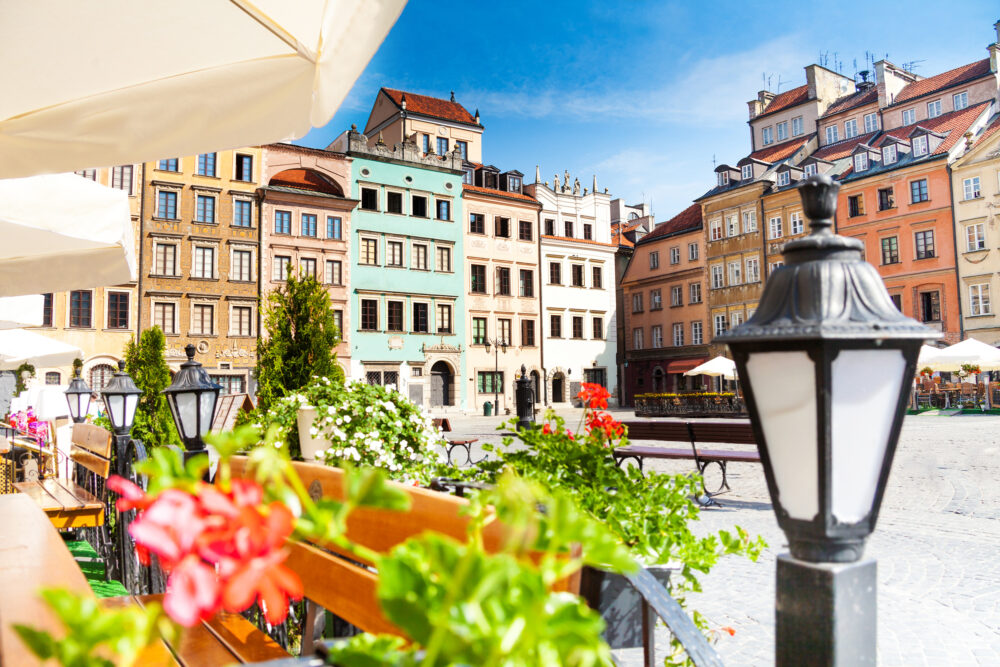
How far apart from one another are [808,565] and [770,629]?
4.01 metres

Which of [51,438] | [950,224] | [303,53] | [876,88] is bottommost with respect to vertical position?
[51,438]

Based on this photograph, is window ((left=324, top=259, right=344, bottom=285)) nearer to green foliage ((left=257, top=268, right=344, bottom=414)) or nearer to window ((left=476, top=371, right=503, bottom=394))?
window ((left=476, top=371, right=503, bottom=394))

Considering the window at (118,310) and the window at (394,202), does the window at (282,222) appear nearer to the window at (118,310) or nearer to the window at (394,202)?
the window at (394,202)

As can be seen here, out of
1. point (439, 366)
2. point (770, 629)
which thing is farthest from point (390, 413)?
point (439, 366)

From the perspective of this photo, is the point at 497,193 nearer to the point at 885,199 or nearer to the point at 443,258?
the point at 443,258

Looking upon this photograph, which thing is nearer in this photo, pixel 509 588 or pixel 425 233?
pixel 509 588

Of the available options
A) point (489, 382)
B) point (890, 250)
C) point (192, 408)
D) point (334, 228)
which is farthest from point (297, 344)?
point (890, 250)

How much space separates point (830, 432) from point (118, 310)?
3490 cm

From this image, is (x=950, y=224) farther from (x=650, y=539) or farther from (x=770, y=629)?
(x=650, y=539)

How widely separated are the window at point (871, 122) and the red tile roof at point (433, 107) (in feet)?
72.5

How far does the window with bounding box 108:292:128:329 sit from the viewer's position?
31.9 meters

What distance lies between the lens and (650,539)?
2.34 m

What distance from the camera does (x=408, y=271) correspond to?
39.0 meters

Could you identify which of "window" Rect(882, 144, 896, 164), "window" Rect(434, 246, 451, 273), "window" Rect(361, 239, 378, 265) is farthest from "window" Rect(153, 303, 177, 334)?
"window" Rect(882, 144, 896, 164)
